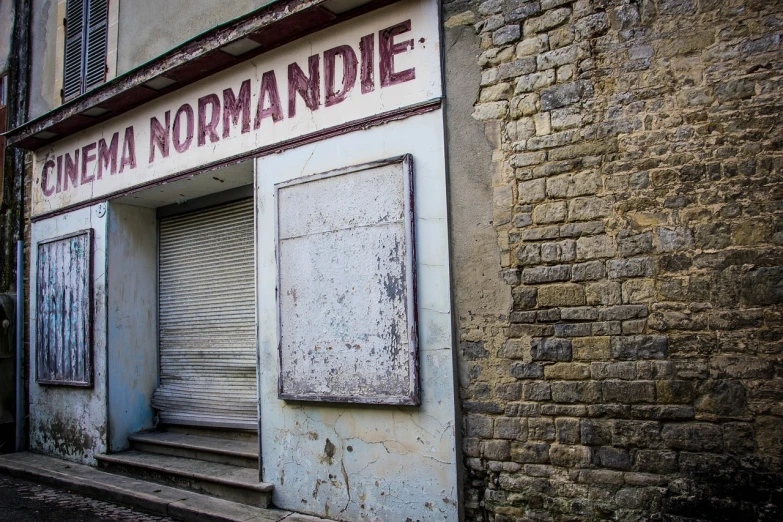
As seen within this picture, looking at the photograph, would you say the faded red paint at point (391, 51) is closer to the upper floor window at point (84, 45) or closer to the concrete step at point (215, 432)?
the concrete step at point (215, 432)

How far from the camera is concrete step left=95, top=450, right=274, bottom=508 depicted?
16.0 feet

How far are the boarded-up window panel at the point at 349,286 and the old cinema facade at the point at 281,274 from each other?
0.01 metres

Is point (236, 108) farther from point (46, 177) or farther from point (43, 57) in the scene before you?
point (43, 57)

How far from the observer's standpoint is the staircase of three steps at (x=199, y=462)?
5.00m

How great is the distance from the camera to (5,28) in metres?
8.52

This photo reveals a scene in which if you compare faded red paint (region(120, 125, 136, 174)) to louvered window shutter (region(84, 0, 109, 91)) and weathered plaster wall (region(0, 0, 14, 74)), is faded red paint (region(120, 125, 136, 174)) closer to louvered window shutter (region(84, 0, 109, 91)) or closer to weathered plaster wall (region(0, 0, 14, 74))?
louvered window shutter (region(84, 0, 109, 91))

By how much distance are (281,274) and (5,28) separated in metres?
6.90

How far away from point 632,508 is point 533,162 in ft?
6.99

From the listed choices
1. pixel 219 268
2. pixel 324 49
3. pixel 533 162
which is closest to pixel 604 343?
pixel 533 162

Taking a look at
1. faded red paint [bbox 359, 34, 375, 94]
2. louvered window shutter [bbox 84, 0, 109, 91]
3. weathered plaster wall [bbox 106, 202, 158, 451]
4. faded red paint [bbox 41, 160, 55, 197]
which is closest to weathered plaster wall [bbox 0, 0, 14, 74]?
louvered window shutter [bbox 84, 0, 109, 91]

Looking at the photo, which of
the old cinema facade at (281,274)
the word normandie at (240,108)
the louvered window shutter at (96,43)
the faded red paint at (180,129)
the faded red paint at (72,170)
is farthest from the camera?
the louvered window shutter at (96,43)

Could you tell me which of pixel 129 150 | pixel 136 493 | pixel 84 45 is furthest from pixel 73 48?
pixel 136 493

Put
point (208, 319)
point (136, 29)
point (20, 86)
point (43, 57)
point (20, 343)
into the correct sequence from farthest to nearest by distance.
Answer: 1. point (20, 86)
2. point (43, 57)
3. point (20, 343)
4. point (136, 29)
5. point (208, 319)

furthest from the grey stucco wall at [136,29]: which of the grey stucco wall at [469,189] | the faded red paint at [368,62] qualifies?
the grey stucco wall at [469,189]
